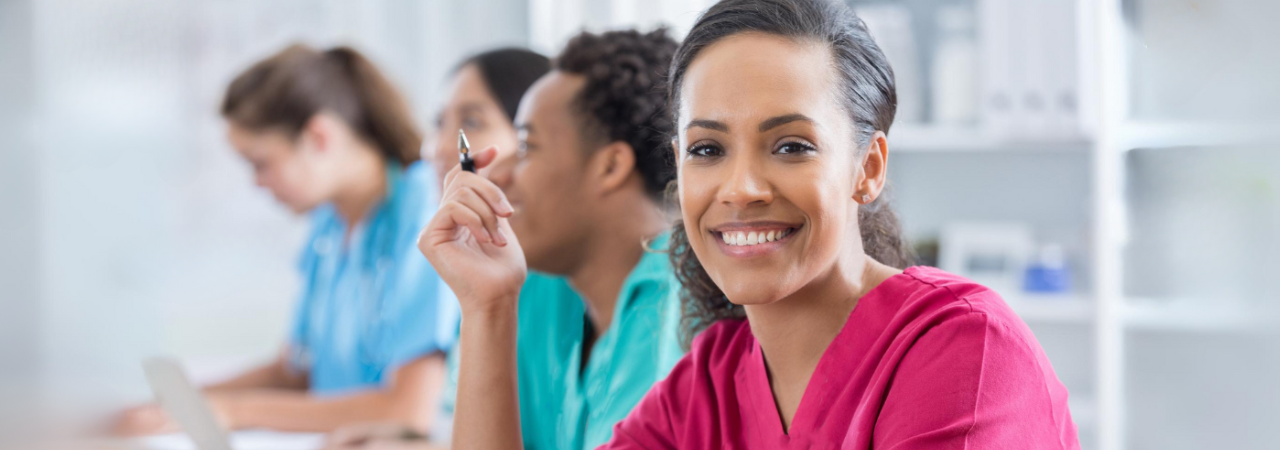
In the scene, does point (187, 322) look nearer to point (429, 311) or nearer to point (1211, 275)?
point (429, 311)

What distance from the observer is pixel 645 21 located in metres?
2.03

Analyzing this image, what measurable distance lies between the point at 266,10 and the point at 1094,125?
2.10 metres

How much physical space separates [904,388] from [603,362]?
1.56ft

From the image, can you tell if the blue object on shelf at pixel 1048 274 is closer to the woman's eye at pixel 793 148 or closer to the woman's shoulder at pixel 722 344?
the woman's shoulder at pixel 722 344

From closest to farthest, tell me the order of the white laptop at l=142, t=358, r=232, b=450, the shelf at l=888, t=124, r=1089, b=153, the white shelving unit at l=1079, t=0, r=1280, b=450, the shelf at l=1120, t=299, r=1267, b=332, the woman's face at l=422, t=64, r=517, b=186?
the white laptop at l=142, t=358, r=232, b=450 → the shelf at l=1120, t=299, r=1267, b=332 → the woman's face at l=422, t=64, r=517, b=186 → the white shelving unit at l=1079, t=0, r=1280, b=450 → the shelf at l=888, t=124, r=1089, b=153

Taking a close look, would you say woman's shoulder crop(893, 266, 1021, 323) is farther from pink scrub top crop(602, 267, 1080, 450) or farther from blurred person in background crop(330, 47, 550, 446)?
blurred person in background crop(330, 47, 550, 446)

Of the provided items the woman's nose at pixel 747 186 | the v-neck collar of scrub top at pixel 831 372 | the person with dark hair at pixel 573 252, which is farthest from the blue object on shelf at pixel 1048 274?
the woman's nose at pixel 747 186

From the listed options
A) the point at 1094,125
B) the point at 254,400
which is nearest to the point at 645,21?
the point at 1094,125

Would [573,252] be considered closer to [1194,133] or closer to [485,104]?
[485,104]

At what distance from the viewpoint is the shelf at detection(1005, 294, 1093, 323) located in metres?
2.00

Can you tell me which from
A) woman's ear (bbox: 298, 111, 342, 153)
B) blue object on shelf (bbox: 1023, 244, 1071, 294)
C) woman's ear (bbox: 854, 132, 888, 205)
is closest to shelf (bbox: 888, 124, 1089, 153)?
blue object on shelf (bbox: 1023, 244, 1071, 294)

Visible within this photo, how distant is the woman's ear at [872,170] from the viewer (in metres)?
0.77

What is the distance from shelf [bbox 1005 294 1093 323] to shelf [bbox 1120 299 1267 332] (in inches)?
3.9

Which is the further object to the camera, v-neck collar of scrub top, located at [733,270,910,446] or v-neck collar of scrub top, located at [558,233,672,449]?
v-neck collar of scrub top, located at [558,233,672,449]
